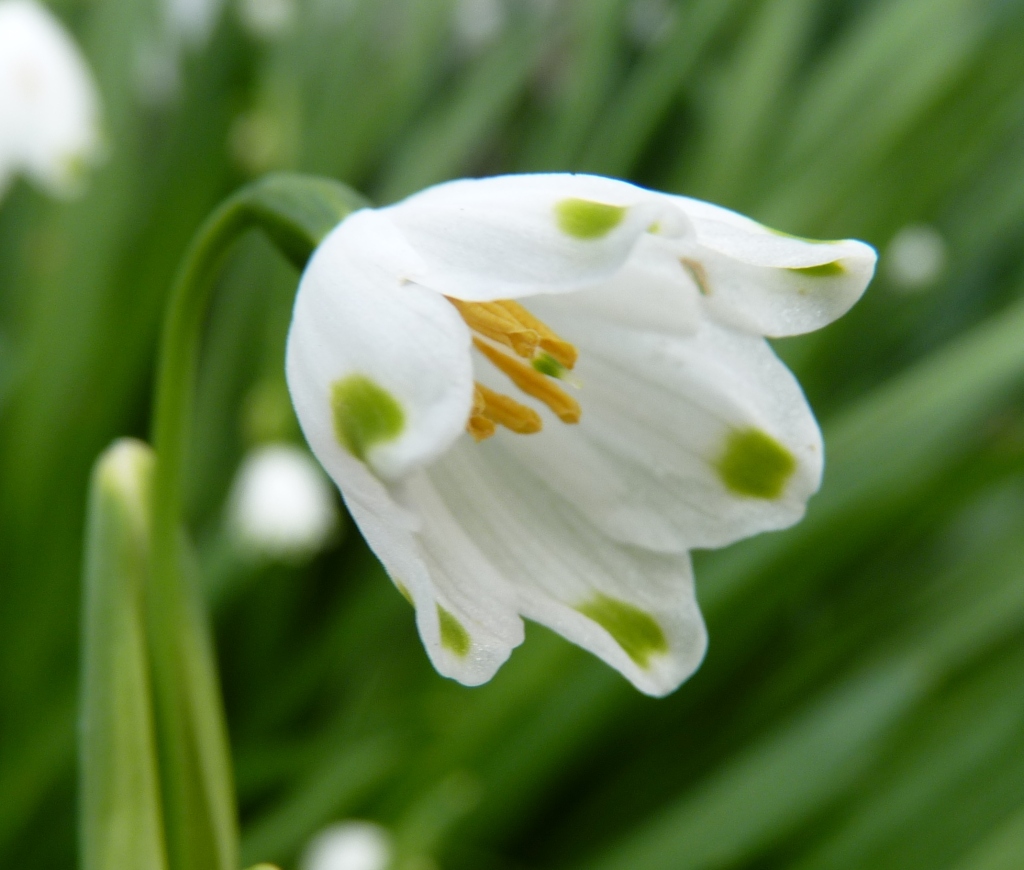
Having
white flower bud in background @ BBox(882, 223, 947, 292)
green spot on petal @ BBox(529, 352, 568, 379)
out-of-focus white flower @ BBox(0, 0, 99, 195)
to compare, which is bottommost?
out-of-focus white flower @ BBox(0, 0, 99, 195)

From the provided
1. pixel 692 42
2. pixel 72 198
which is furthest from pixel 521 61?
pixel 72 198

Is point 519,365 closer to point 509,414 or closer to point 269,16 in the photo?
point 509,414

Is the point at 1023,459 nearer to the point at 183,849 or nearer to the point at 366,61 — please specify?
A: the point at 183,849

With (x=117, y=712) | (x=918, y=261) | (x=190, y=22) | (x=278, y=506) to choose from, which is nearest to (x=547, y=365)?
(x=117, y=712)

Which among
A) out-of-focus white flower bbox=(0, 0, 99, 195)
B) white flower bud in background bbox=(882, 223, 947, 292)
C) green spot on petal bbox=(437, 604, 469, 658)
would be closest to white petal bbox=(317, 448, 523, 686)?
green spot on petal bbox=(437, 604, 469, 658)

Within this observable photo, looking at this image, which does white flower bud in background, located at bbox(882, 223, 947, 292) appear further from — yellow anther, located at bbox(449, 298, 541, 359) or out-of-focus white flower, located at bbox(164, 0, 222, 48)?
yellow anther, located at bbox(449, 298, 541, 359)

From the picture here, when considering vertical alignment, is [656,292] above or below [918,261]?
above
